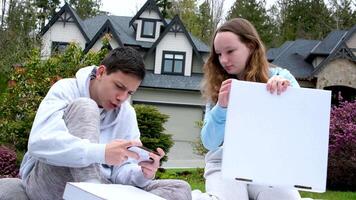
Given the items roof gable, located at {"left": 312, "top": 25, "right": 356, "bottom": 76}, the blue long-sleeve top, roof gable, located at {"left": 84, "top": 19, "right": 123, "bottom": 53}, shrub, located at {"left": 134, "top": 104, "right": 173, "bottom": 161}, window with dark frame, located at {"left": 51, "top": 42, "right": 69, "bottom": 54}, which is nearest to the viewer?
the blue long-sleeve top

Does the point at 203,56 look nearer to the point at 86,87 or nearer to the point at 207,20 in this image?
the point at 207,20

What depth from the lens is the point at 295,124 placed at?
2.70 m

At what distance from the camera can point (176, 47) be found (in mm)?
26062

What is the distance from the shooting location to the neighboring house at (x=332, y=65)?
77.8ft

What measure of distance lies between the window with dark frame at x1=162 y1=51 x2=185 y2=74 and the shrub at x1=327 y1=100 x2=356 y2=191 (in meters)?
15.4

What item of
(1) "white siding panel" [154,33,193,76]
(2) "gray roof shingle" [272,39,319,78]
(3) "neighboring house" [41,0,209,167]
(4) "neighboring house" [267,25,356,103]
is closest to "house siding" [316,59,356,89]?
(4) "neighboring house" [267,25,356,103]

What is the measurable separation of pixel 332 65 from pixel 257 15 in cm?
1321

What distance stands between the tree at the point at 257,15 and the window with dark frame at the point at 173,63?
10.7 meters

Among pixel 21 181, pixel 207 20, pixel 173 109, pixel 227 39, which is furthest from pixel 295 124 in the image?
pixel 207 20

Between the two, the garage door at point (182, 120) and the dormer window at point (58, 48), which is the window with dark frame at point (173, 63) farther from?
the dormer window at point (58, 48)

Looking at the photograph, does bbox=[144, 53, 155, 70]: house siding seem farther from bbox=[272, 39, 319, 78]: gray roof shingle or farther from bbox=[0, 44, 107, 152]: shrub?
bbox=[0, 44, 107, 152]: shrub

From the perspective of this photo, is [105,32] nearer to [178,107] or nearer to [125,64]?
[178,107]

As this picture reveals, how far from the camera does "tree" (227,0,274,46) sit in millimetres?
36094

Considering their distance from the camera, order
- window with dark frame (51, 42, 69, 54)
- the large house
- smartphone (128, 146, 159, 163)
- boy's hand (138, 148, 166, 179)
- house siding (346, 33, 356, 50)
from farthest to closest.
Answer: the large house, house siding (346, 33, 356, 50), window with dark frame (51, 42, 69, 54), boy's hand (138, 148, 166, 179), smartphone (128, 146, 159, 163)
